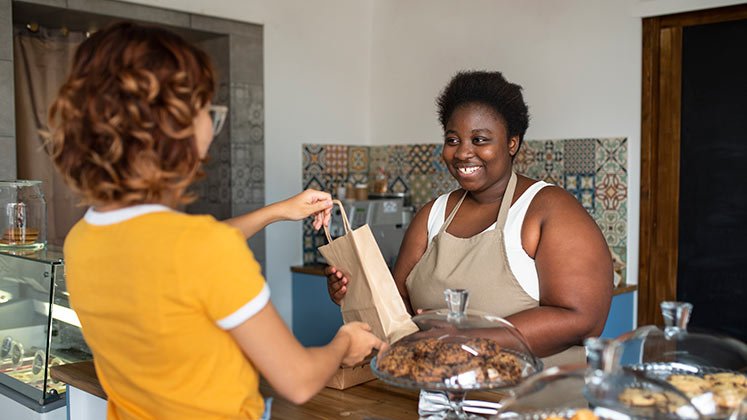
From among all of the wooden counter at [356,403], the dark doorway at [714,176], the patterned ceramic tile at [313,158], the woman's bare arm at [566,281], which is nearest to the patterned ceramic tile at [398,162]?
the patterned ceramic tile at [313,158]

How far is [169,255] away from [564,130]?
3051mm

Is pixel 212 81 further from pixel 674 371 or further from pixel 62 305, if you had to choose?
pixel 62 305

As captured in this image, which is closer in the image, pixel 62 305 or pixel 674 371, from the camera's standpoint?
pixel 674 371

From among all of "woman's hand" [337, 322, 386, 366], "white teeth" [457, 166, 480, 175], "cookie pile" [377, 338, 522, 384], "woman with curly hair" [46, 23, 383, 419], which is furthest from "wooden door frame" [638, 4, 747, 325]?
"woman with curly hair" [46, 23, 383, 419]

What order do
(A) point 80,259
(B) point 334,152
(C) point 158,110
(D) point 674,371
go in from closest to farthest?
(C) point 158,110 < (A) point 80,259 < (D) point 674,371 < (B) point 334,152

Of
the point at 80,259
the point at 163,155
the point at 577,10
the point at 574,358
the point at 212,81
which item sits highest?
the point at 577,10

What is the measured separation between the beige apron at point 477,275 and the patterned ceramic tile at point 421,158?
2282 mm

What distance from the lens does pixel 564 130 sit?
12.5ft

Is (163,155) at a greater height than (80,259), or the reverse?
(163,155)

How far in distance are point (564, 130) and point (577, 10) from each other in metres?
0.59

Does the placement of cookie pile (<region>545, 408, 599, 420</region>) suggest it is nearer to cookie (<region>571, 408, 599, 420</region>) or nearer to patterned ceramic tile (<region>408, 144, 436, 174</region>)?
cookie (<region>571, 408, 599, 420</region>)

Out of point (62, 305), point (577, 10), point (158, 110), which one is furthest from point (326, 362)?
point (577, 10)

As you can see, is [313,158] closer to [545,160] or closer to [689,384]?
[545,160]

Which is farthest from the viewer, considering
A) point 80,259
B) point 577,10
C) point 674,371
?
point 577,10
